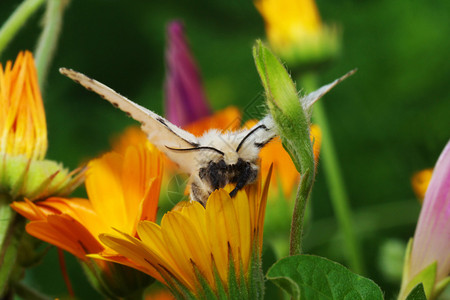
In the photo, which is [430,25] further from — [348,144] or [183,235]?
[183,235]

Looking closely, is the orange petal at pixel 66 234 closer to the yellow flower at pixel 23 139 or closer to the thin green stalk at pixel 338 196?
the yellow flower at pixel 23 139

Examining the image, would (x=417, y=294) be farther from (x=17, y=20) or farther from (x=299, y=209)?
(x=17, y=20)

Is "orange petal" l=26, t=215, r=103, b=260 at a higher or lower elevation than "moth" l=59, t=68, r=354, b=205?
lower

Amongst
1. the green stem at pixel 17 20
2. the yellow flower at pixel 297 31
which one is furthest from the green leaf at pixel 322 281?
the yellow flower at pixel 297 31

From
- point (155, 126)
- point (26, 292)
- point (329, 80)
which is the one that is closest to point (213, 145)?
point (155, 126)

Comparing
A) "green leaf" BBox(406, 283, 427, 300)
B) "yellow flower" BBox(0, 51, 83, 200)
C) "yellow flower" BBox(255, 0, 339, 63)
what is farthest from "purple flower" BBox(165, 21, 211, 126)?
"green leaf" BBox(406, 283, 427, 300)

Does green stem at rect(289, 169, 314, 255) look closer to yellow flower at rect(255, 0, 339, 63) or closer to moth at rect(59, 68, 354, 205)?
moth at rect(59, 68, 354, 205)

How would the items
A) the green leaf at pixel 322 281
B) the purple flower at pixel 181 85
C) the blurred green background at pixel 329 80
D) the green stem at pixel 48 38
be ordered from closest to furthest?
the green leaf at pixel 322 281 < the green stem at pixel 48 38 < the purple flower at pixel 181 85 < the blurred green background at pixel 329 80
